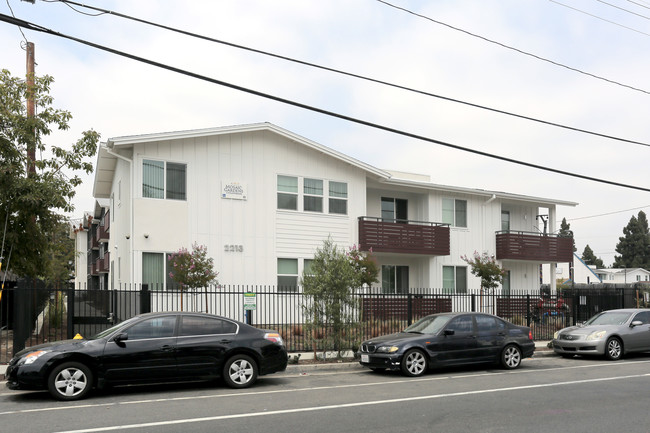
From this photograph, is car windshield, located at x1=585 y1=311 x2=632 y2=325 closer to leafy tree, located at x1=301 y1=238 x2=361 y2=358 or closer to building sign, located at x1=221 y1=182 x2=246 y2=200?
leafy tree, located at x1=301 y1=238 x2=361 y2=358

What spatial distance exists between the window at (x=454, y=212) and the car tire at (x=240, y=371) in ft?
60.1

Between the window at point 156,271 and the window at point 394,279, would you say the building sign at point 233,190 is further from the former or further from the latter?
the window at point 394,279

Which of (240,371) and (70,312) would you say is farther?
(70,312)

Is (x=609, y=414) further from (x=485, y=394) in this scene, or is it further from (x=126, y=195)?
(x=126, y=195)

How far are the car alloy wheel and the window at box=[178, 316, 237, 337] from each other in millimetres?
3801

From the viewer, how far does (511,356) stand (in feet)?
47.2

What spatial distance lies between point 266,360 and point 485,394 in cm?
402

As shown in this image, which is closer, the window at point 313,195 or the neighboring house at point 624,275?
the window at point 313,195

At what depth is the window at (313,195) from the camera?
23.9 metres

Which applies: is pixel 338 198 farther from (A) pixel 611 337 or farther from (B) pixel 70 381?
(B) pixel 70 381

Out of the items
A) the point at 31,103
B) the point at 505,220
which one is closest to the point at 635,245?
the point at 505,220

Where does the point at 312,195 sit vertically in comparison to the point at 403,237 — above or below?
above

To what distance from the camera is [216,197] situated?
2191 centimetres

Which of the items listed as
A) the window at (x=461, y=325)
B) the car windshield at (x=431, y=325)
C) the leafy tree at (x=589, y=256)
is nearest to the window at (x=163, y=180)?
the car windshield at (x=431, y=325)
